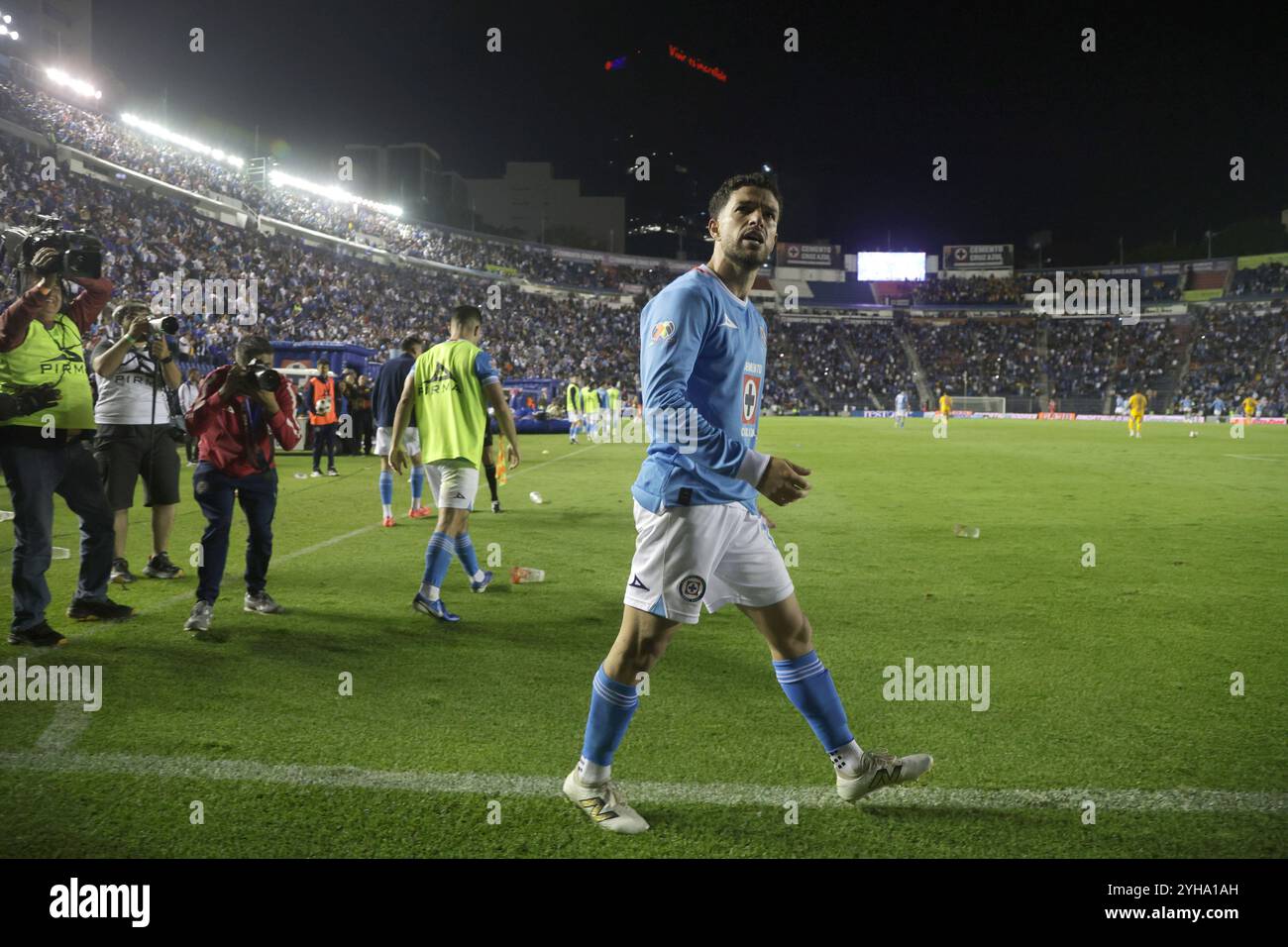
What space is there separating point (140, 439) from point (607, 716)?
568 cm

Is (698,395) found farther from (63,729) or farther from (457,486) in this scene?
(457,486)

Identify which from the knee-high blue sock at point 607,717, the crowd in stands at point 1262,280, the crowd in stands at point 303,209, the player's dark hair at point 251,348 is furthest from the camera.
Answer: the crowd in stands at point 1262,280

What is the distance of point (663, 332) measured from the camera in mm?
2932

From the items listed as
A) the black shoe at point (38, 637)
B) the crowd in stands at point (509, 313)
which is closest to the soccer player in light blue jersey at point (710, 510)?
the black shoe at point (38, 637)

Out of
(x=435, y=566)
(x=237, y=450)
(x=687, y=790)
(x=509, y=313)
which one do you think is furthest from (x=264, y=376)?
(x=509, y=313)

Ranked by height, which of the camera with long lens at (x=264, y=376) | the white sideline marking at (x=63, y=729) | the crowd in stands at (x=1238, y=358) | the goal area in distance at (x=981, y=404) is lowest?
the white sideline marking at (x=63, y=729)

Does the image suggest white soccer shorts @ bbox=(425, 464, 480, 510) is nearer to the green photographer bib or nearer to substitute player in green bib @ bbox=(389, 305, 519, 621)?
substitute player in green bib @ bbox=(389, 305, 519, 621)

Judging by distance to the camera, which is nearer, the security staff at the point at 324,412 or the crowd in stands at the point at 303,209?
the security staff at the point at 324,412

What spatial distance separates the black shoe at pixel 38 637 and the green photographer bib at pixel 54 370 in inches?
47.9

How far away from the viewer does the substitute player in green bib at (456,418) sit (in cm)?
625

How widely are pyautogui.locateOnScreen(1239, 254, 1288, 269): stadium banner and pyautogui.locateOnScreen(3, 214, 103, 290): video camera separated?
271 feet

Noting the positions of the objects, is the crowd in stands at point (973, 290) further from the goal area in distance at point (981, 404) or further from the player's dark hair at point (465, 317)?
the player's dark hair at point (465, 317)

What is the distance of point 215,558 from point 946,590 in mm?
5389

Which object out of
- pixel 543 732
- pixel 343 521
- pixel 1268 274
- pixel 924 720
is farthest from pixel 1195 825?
pixel 1268 274
